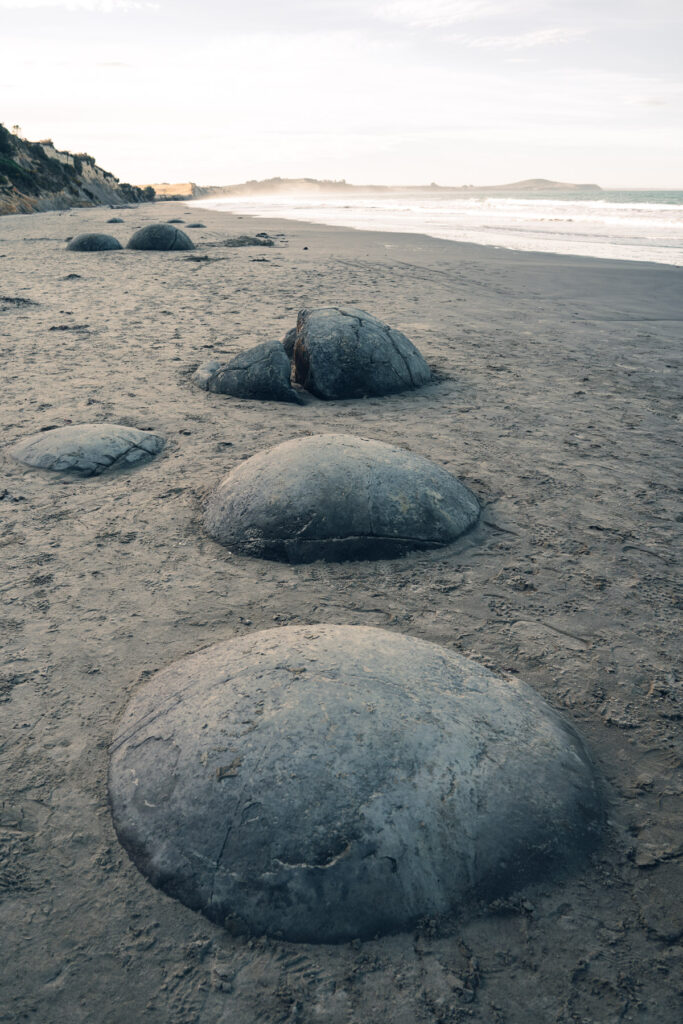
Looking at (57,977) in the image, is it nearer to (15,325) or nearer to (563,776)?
(563,776)

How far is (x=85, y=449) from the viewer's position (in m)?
3.46

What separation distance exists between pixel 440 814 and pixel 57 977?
0.76m

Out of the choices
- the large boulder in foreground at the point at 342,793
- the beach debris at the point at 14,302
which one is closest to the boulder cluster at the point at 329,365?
the large boulder in foreground at the point at 342,793

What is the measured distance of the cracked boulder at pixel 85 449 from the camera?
3.41m

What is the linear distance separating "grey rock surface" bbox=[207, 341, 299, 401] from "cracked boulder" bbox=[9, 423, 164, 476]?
3.22 feet

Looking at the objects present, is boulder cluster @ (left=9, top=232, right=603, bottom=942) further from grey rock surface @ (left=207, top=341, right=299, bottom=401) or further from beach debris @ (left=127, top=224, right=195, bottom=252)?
beach debris @ (left=127, top=224, right=195, bottom=252)

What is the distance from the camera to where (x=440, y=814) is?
56.8 inches

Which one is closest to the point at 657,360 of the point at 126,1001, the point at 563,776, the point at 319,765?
the point at 563,776

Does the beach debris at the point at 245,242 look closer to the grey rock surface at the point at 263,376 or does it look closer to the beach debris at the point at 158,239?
the beach debris at the point at 158,239

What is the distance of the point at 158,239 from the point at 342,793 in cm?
1234

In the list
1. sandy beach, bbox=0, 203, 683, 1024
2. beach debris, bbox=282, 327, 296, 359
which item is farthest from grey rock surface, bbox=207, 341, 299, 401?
beach debris, bbox=282, 327, 296, 359

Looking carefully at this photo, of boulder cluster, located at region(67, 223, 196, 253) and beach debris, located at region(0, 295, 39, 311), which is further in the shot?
boulder cluster, located at region(67, 223, 196, 253)

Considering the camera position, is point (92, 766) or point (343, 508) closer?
point (92, 766)

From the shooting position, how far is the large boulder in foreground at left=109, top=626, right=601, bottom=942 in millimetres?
1362
